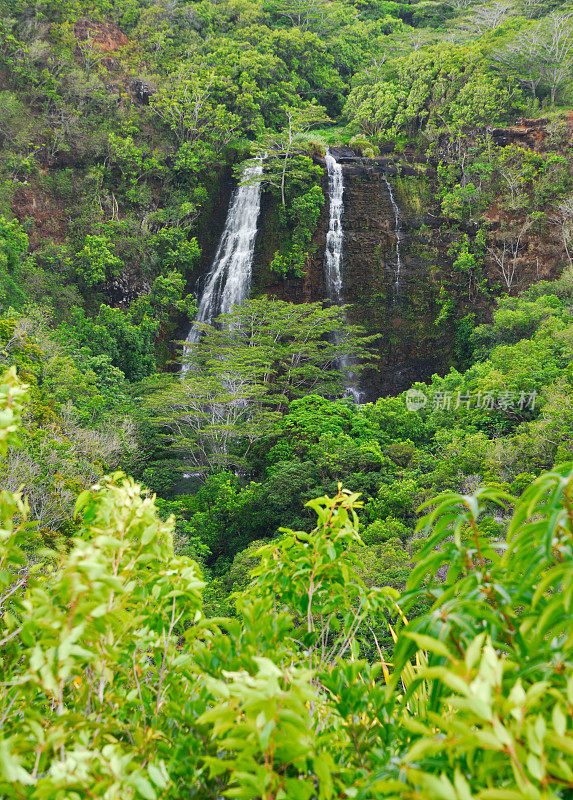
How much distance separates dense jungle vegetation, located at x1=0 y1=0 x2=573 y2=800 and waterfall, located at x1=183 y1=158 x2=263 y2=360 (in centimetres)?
55

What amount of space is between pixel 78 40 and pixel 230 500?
16.2 m

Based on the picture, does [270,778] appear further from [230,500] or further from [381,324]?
[381,324]

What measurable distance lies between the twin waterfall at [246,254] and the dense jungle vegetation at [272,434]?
1.58ft

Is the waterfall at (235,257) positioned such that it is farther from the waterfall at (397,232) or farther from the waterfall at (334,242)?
the waterfall at (397,232)

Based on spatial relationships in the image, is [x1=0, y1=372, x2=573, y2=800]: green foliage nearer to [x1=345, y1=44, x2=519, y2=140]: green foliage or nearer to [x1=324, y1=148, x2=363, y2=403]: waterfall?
[x1=324, y1=148, x2=363, y2=403]: waterfall

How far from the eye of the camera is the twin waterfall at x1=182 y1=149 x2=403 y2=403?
14352mm

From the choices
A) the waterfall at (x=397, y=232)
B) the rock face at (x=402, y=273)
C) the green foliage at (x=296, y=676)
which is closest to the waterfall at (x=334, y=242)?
the rock face at (x=402, y=273)

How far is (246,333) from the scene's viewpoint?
42.8 feet
